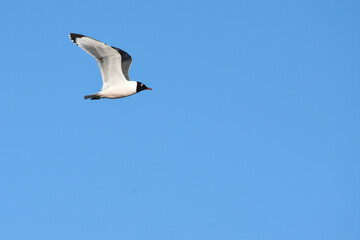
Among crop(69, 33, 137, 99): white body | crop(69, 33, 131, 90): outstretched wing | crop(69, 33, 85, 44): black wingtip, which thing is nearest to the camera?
crop(69, 33, 85, 44): black wingtip

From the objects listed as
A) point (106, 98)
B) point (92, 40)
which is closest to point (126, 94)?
point (106, 98)

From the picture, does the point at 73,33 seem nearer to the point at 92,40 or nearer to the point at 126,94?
the point at 92,40

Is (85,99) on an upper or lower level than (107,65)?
lower

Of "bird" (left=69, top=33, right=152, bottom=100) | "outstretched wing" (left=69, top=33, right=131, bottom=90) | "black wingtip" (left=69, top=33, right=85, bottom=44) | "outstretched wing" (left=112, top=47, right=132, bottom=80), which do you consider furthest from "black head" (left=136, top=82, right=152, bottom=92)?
"black wingtip" (left=69, top=33, right=85, bottom=44)

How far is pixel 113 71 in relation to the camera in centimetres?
2523

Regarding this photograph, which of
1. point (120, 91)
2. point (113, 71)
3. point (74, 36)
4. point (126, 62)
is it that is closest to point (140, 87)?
point (120, 91)

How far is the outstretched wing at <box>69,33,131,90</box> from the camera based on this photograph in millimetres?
23531

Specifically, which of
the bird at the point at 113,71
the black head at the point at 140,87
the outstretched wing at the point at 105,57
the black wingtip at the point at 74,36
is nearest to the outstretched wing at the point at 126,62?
the bird at the point at 113,71

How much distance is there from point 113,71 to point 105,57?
0.86 meters

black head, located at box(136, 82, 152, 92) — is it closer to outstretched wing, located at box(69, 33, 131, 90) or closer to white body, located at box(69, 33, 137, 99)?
white body, located at box(69, 33, 137, 99)

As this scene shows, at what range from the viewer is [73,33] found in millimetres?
23391

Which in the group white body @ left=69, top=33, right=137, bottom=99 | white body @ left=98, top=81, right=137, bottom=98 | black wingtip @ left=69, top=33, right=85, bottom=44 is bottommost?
white body @ left=98, top=81, right=137, bottom=98

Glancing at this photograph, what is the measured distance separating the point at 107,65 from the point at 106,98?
5.08 ft

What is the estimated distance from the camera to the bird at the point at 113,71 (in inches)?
950
